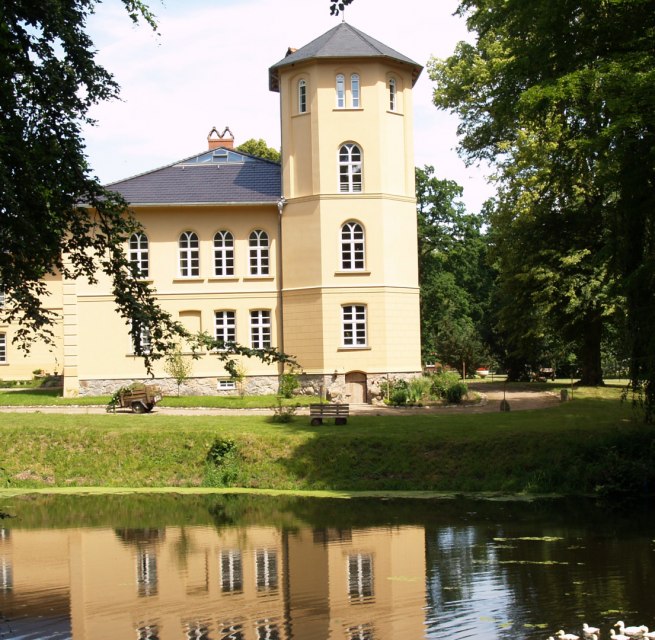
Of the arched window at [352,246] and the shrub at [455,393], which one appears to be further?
the arched window at [352,246]

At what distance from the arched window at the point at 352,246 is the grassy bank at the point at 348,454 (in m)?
10.4

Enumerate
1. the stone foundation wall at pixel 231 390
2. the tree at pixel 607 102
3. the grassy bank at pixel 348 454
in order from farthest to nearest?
the stone foundation wall at pixel 231 390, the grassy bank at pixel 348 454, the tree at pixel 607 102

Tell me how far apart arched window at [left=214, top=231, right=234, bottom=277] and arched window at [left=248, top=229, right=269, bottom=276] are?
75 centimetres

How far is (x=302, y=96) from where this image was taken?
35844 mm

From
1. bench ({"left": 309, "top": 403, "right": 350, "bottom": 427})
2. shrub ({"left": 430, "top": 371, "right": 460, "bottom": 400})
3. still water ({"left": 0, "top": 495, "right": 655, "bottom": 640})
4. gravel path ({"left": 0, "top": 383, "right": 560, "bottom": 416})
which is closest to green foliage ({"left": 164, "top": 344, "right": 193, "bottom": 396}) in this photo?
gravel path ({"left": 0, "top": 383, "right": 560, "bottom": 416})

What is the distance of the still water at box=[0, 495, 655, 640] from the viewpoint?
451 inches

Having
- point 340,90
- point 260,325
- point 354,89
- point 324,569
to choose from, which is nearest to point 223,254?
point 260,325

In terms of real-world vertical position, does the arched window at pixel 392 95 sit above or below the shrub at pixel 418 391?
above

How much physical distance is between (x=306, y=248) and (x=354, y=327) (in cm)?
335

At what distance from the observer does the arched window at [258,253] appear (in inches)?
1446

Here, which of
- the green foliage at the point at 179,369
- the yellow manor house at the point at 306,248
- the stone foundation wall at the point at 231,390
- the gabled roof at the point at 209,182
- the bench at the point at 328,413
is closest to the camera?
the bench at the point at 328,413

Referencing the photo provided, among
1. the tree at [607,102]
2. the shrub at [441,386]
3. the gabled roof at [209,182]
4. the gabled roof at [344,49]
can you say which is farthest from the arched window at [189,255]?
the tree at [607,102]

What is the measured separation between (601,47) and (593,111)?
78.9 inches

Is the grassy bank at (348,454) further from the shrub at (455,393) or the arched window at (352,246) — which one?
the arched window at (352,246)
